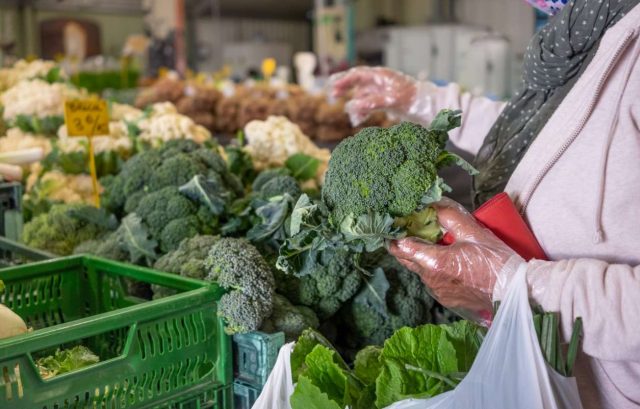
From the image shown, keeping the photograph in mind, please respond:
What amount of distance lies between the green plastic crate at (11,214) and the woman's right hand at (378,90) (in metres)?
0.90

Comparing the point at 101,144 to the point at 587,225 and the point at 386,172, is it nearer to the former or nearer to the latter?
the point at 386,172

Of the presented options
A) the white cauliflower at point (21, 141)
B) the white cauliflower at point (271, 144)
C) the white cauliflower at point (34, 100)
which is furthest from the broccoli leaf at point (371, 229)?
the white cauliflower at point (34, 100)

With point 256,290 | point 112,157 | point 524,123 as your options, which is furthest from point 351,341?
point 112,157

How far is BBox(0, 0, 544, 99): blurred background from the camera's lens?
7.27 m

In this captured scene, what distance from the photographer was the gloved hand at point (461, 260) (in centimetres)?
118

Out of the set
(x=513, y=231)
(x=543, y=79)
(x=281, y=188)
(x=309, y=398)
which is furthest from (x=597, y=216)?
(x=281, y=188)

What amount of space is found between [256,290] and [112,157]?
1.16 metres

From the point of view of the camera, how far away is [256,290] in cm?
141

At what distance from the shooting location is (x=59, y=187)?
2307mm

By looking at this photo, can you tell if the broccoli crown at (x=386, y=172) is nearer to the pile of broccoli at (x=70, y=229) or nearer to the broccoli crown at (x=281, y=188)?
the broccoli crown at (x=281, y=188)

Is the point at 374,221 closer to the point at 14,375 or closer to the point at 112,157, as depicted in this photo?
the point at 14,375

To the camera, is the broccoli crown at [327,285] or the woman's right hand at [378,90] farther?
the woman's right hand at [378,90]

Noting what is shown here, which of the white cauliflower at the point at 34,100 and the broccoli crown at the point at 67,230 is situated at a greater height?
the white cauliflower at the point at 34,100

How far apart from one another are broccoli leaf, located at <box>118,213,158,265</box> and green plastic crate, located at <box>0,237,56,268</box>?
18 cm
